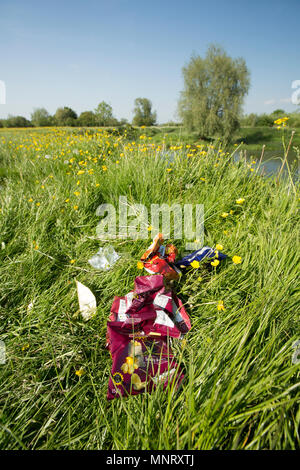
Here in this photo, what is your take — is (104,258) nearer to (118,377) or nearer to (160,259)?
(160,259)

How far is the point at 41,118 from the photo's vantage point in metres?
35.8

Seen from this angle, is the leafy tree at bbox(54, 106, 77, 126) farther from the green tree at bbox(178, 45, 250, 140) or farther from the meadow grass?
the meadow grass

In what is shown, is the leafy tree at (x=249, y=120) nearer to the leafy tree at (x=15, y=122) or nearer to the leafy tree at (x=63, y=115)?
the leafy tree at (x=63, y=115)

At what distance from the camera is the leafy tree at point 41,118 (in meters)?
34.8

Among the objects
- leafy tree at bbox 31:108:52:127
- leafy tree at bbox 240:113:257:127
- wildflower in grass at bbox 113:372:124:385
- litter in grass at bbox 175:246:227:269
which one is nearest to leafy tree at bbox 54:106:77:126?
leafy tree at bbox 31:108:52:127

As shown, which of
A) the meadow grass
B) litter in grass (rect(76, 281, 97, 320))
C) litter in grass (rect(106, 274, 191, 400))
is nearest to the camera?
the meadow grass

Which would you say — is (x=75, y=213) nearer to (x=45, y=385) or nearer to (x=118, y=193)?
(x=118, y=193)

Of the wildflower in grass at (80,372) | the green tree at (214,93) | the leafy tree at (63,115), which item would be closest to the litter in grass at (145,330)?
the wildflower in grass at (80,372)

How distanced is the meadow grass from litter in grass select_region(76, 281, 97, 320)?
0.04 metres

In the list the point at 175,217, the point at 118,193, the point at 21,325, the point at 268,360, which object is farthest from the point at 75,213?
the point at 268,360

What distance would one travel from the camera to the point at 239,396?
664 mm

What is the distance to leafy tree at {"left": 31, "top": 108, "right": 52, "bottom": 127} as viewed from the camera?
114ft

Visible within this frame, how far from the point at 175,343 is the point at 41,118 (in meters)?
44.2

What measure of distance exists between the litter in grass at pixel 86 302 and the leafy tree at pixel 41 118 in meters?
41.6
